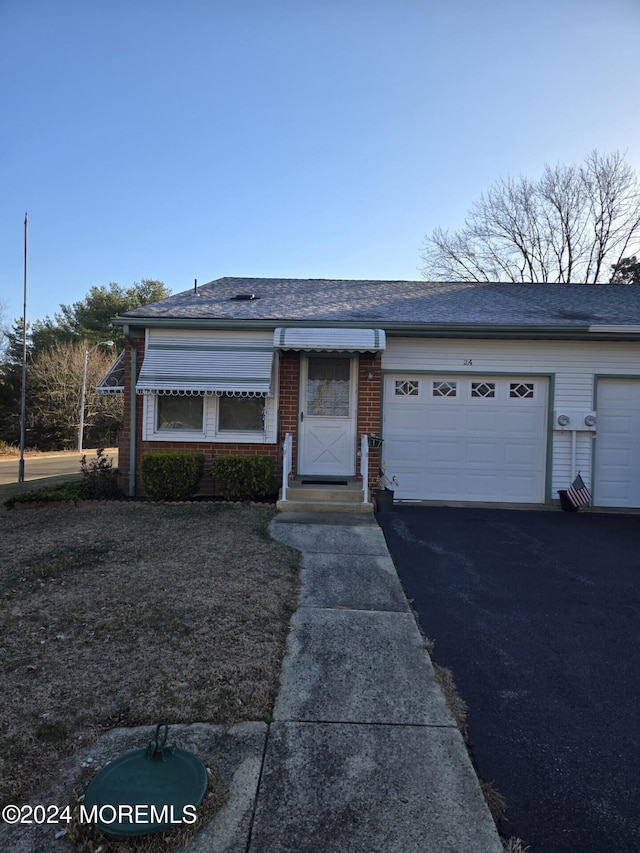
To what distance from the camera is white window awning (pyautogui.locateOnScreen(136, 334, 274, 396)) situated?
7.80m

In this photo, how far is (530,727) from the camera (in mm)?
2486

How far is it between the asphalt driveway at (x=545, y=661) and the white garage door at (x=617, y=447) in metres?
2.17

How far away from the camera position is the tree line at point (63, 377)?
28.5 m

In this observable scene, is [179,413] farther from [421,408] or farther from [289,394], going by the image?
[421,408]

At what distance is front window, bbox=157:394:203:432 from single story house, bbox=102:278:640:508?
0.06 ft

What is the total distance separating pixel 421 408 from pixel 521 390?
1.75 m

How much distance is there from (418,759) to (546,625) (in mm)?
2015

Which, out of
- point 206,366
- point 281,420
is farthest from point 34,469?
point 281,420

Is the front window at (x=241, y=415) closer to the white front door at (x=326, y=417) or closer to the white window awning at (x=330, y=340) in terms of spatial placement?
the white front door at (x=326, y=417)

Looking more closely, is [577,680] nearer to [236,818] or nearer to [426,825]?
[426,825]

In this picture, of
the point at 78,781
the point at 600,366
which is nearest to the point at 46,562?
the point at 78,781

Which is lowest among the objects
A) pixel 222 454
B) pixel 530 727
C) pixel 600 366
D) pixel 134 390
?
pixel 530 727

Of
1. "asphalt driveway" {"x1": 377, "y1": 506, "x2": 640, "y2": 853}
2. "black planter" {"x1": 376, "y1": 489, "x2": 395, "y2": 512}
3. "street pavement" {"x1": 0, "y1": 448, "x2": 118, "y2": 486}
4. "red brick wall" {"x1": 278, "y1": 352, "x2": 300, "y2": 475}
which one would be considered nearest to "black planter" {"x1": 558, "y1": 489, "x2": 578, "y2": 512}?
"asphalt driveway" {"x1": 377, "y1": 506, "x2": 640, "y2": 853}

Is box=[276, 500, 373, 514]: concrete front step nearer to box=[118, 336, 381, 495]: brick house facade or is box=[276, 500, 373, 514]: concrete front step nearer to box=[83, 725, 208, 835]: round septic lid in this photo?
box=[118, 336, 381, 495]: brick house facade
